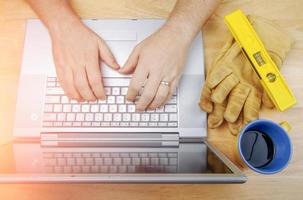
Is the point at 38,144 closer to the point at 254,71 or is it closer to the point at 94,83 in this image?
the point at 94,83

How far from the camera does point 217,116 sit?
2.02 feet

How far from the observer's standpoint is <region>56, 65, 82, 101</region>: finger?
2.01ft

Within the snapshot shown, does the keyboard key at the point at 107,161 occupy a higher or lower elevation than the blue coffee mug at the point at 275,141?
lower

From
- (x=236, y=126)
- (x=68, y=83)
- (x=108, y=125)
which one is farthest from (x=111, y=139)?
(x=236, y=126)

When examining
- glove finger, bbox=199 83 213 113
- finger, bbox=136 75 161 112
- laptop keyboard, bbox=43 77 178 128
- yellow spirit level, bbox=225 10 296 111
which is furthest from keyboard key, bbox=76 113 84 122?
yellow spirit level, bbox=225 10 296 111

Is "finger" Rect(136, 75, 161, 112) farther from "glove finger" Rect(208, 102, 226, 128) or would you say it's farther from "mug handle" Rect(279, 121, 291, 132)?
"mug handle" Rect(279, 121, 291, 132)

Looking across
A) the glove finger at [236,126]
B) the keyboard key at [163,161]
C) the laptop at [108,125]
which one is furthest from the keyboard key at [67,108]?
the glove finger at [236,126]

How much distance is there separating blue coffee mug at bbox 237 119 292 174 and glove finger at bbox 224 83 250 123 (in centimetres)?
6

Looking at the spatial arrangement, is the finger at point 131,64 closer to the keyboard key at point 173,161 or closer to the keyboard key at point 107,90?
the keyboard key at point 107,90

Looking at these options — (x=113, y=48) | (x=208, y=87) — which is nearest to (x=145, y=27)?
(x=113, y=48)

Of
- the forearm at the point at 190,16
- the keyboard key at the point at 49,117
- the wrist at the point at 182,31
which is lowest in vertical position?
the keyboard key at the point at 49,117

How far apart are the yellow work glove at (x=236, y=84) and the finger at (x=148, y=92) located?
0.09 metres

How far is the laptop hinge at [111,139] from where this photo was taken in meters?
0.60

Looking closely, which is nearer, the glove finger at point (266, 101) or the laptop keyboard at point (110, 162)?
the laptop keyboard at point (110, 162)
